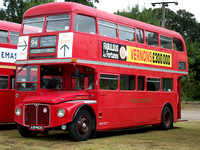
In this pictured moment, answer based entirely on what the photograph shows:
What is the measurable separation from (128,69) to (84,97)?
9.73 ft

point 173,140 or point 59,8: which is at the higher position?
point 59,8

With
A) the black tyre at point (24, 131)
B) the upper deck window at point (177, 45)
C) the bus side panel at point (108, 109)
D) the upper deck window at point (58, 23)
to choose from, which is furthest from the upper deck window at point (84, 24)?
the upper deck window at point (177, 45)

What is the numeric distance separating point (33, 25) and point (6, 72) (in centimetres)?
348

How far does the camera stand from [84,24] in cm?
1512

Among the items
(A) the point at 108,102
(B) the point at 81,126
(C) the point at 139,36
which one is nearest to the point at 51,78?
(B) the point at 81,126

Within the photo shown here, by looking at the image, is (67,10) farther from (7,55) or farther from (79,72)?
(7,55)

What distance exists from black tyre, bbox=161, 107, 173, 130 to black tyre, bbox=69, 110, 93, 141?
583 cm

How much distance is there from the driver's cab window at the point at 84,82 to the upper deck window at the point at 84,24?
1529mm

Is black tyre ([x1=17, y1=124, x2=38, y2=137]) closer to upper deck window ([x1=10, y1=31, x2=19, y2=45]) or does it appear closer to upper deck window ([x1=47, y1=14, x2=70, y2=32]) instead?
upper deck window ([x1=47, y1=14, x2=70, y2=32])

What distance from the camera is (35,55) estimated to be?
49.7 ft

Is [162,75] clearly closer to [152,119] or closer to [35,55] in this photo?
[152,119]

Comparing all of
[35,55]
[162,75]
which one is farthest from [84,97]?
[162,75]

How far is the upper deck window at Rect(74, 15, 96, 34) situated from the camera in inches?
581

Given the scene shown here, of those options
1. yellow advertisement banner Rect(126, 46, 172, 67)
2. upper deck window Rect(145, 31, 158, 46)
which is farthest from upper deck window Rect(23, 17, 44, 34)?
upper deck window Rect(145, 31, 158, 46)
